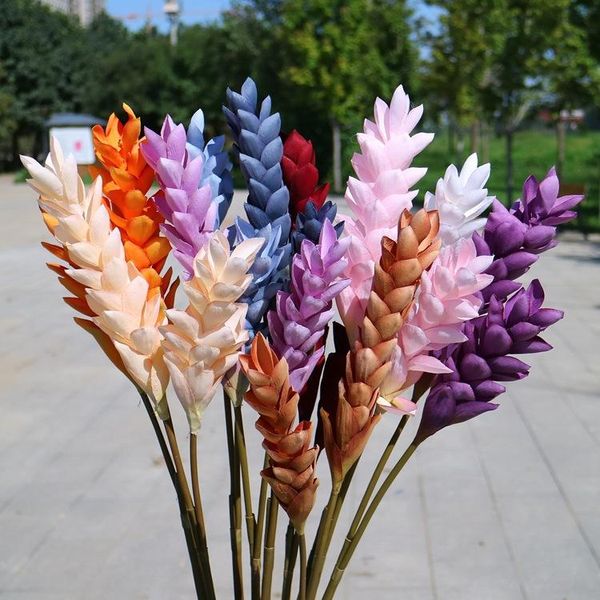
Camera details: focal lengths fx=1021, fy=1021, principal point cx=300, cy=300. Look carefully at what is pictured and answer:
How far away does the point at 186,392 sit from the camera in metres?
1.43

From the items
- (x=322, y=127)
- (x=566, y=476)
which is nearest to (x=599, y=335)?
(x=566, y=476)

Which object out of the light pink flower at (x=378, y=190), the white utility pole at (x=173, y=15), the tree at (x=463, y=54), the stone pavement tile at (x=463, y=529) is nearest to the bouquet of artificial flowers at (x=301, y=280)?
the light pink flower at (x=378, y=190)

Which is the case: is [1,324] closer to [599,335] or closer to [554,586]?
[599,335]

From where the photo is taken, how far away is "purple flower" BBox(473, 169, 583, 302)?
1.45 metres

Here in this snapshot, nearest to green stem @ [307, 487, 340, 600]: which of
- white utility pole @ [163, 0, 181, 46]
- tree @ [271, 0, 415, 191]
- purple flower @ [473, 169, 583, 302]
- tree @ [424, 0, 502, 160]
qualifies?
purple flower @ [473, 169, 583, 302]

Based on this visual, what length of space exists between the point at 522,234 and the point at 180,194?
485 millimetres

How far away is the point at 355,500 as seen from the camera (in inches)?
191

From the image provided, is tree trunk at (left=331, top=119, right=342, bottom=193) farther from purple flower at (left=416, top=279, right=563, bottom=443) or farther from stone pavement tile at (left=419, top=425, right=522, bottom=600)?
purple flower at (left=416, top=279, right=563, bottom=443)

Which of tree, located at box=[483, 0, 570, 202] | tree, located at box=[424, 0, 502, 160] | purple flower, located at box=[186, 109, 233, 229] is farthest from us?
tree, located at box=[424, 0, 502, 160]

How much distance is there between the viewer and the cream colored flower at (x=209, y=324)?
1323 millimetres

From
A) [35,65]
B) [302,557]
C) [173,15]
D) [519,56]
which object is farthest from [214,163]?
[173,15]

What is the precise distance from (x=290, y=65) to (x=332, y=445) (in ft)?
93.8

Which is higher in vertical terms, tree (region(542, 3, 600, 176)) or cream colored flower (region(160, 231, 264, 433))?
cream colored flower (region(160, 231, 264, 433))

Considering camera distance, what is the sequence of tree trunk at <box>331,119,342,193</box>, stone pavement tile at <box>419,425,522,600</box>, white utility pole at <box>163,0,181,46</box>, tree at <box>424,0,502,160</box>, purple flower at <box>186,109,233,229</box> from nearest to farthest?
purple flower at <box>186,109,233,229</box>, stone pavement tile at <box>419,425,522,600</box>, tree at <box>424,0,502,160</box>, tree trunk at <box>331,119,342,193</box>, white utility pole at <box>163,0,181,46</box>
